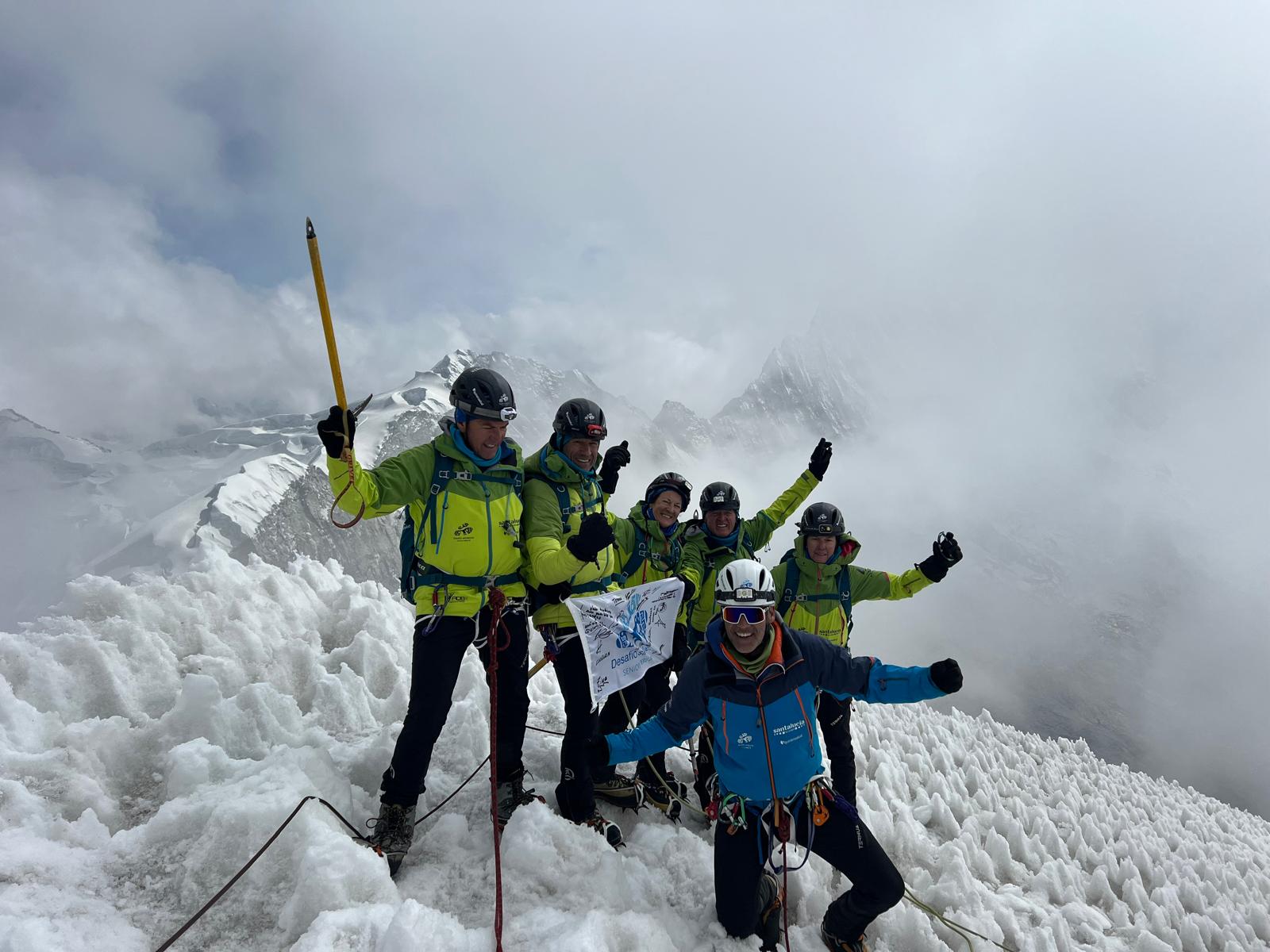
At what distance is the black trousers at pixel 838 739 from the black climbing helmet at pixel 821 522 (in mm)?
1887

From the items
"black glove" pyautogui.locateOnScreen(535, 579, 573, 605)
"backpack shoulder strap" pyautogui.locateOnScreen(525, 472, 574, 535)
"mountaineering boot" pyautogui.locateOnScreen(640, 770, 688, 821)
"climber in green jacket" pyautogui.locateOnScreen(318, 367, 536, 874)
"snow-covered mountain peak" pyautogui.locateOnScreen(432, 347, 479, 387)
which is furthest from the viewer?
"snow-covered mountain peak" pyautogui.locateOnScreen(432, 347, 479, 387)

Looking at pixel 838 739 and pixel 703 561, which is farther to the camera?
pixel 703 561

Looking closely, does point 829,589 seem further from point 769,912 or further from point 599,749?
point 599,749

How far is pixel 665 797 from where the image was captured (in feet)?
19.6

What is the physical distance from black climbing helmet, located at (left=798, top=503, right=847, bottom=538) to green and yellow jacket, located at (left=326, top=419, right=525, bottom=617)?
160 inches

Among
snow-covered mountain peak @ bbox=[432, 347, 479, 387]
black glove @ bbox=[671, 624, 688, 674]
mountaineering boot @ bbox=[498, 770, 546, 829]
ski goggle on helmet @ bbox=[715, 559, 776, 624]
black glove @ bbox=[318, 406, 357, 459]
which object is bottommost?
mountaineering boot @ bbox=[498, 770, 546, 829]

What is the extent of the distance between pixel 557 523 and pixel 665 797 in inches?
126

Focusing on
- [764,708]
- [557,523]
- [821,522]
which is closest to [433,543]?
[557,523]

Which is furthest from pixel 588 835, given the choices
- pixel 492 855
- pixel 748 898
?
pixel 748 898

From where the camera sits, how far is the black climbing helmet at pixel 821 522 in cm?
715

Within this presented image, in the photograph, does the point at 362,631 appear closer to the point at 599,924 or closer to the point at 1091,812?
the point at 599,924

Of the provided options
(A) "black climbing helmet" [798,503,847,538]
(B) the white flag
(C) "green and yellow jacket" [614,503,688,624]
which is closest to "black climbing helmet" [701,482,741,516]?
(C) "green and yellow jacket" [614,503,688,624]

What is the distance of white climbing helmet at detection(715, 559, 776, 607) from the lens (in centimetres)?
452

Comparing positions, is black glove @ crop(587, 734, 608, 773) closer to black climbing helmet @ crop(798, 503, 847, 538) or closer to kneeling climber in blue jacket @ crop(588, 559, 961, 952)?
kneeling climber in blue jacket @ crop(588, 559, 961, 952)
